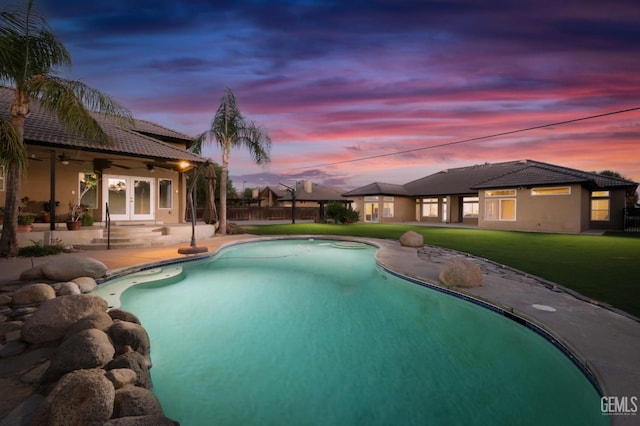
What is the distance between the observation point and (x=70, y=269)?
6.18 metres

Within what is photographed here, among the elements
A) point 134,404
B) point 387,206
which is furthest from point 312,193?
point 134,404

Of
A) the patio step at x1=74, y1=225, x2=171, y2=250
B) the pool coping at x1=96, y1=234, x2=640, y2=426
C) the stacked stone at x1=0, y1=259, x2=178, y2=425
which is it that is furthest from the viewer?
the patio step at x1=74, y1=225, x2=171, y2=250

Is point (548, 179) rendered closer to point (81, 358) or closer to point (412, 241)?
point (412, 241)

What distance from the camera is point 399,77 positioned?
50.1 feet

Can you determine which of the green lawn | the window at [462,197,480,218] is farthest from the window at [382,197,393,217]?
the green lawn

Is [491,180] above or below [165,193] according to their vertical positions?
above

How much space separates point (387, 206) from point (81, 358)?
28.8 m

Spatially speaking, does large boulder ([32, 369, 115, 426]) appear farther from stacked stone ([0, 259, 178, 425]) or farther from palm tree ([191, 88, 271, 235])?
palm tree ([191, 88, 271, 235])

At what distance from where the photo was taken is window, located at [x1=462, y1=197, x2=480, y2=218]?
2844 centimetres

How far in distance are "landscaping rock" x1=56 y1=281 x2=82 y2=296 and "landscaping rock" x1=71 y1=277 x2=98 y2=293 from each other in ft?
0.62

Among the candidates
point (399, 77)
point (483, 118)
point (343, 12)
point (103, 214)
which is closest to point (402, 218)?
point (483, 118)

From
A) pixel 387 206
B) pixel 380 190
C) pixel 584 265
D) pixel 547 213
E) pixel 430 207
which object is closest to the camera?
Result: pixel 584 265

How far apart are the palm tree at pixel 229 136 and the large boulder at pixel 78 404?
13.9 m

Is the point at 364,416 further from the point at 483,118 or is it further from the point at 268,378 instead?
the point at 483,118
